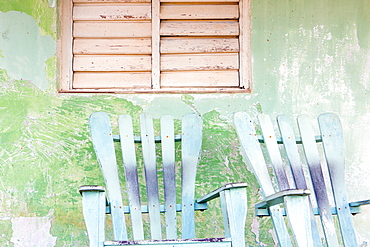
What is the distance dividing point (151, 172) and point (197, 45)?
95 centimetres

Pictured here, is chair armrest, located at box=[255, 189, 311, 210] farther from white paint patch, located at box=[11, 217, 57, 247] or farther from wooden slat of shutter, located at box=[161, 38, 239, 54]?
white paint patch, located at box=[11, 217, 57, 247]

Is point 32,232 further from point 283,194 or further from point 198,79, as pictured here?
point 283,194

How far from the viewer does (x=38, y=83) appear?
306 cm

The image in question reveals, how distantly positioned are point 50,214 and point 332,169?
66.5 inches

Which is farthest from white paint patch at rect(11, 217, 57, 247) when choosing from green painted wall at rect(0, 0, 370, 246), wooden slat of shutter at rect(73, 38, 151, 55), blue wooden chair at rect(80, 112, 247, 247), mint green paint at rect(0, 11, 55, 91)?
wooden slat of shutter at rect(73, 38, 151, 55)

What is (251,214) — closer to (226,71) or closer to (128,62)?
(226,71)

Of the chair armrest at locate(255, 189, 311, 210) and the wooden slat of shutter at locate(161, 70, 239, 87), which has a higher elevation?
the wooden slat of shutter at locate(161, 70, 239, 87)

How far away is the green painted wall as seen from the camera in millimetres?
2932

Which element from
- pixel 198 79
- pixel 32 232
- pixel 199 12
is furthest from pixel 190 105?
pixel 32 232

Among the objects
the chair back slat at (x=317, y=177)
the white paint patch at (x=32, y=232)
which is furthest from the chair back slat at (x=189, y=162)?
the white paint patch at (x=32, y=232)

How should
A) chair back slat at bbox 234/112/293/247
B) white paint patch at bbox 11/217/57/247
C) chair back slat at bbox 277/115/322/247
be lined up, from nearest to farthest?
chair back slat at bbox 234/112/293/247 → chair back slat at bbox 277/115/322/247 → white paint patch at bbox 11/217/57/247

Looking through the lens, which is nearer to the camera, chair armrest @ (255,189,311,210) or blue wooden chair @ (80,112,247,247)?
chair armrest @ (255,189,311,210)

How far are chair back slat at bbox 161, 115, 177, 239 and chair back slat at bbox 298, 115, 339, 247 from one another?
76 centimetres

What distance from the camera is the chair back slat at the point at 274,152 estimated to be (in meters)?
2.63
